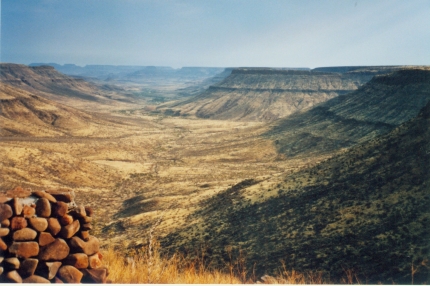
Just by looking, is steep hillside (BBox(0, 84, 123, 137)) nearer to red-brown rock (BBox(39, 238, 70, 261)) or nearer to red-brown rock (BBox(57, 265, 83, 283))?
red-brown rock (BBox(39, 238, 70, 261))

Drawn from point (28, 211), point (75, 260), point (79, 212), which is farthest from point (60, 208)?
point (75, 260)

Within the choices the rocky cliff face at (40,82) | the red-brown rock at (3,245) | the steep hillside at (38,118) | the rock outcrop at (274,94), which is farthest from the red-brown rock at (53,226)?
the rocky cliff face at (40,82)

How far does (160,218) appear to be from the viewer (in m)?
24.9

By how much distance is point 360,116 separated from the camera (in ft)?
194

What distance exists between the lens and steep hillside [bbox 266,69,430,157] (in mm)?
51875

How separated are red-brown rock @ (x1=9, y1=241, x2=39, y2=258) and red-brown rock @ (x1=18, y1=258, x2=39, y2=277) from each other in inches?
4.6

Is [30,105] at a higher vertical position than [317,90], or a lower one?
lower

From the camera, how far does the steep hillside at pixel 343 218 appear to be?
12.8m

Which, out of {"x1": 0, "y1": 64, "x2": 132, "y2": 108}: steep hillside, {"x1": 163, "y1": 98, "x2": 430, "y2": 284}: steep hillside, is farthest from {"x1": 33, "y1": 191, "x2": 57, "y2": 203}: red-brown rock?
{"x1": 0, "y1": 64, "x2": 132, "y2": 108}: steep hillside

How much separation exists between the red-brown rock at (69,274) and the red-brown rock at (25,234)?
918mm

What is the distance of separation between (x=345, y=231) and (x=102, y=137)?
218ft

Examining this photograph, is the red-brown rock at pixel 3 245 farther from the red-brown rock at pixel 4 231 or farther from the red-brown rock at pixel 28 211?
the red-brown rock at pixel 28 211

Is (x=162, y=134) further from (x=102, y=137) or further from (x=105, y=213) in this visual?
(x=105, y=213)

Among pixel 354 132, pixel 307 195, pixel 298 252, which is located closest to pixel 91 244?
pixel 298 252
